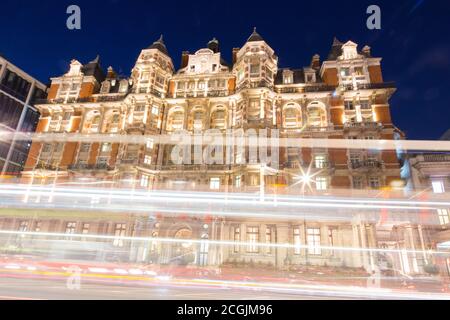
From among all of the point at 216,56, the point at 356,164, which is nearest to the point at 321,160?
the point at 356,164

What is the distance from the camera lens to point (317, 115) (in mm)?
34062

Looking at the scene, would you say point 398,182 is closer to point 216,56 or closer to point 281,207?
point 281,207

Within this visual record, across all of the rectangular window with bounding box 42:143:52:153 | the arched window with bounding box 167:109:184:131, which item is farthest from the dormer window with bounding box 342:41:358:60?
the rectangular window with bounding box 42:143:52:153

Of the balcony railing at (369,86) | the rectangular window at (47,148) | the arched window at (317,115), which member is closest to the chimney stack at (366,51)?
the balcony railing at (369,86)

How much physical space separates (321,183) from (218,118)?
1554 cm

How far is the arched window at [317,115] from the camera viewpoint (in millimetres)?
33250

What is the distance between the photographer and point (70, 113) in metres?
38.7

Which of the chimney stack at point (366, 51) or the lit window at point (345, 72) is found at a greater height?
the chimney stack at point (366, 51)

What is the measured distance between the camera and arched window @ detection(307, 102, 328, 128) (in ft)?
109

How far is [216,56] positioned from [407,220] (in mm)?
31150

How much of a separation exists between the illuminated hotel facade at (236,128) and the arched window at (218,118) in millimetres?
139

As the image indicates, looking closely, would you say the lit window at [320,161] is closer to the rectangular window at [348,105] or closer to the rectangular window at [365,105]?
the rectangular window at [348,105]

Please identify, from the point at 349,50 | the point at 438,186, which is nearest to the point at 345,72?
the point at 349,50

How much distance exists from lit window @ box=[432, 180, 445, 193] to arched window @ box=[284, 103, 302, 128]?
15.1 meters
